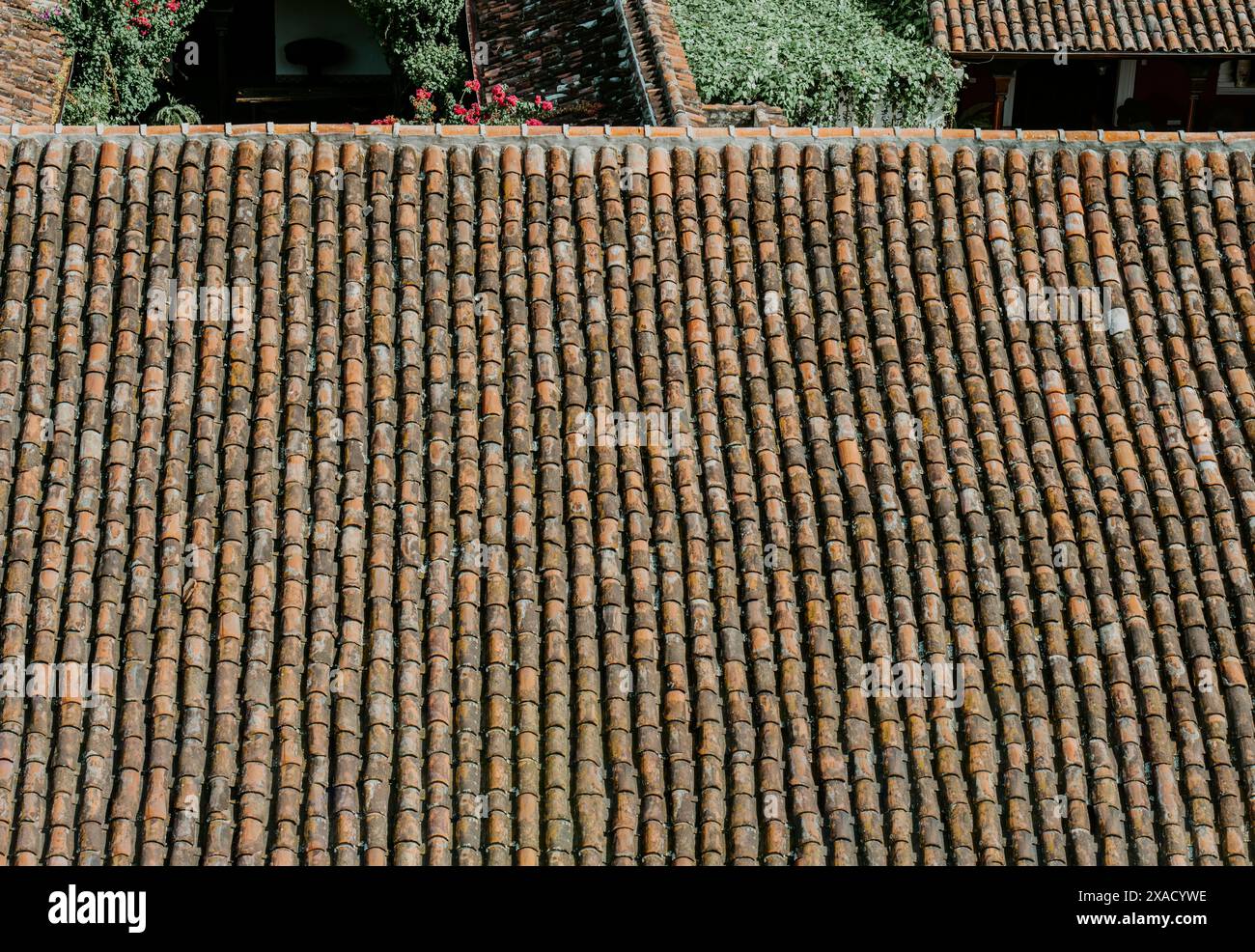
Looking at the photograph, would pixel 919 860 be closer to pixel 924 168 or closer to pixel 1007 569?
pixel 1007 569

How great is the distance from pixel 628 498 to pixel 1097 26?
19.2m

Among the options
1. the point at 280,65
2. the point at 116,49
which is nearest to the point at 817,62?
the point at 116,49

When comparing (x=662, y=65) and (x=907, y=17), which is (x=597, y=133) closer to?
(x=662, y=65)

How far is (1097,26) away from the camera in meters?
27.2

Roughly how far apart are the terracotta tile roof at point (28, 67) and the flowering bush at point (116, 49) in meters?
0.26

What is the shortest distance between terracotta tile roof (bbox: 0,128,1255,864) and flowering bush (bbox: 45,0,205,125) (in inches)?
565

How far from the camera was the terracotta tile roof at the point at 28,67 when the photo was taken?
24.7 metres

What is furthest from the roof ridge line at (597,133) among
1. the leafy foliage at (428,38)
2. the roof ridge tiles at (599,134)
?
the leafy foliage at (428,38)

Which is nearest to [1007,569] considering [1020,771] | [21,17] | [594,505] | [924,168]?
[1020,771]

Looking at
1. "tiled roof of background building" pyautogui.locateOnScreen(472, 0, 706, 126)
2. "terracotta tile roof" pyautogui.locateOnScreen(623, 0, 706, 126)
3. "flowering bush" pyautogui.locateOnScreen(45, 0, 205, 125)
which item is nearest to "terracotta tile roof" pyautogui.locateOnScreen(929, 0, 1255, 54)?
"terracotta tile roof" pyautogui.locateOnScreen(623, 0, 706, 126)

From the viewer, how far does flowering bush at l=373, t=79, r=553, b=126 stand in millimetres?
20641
